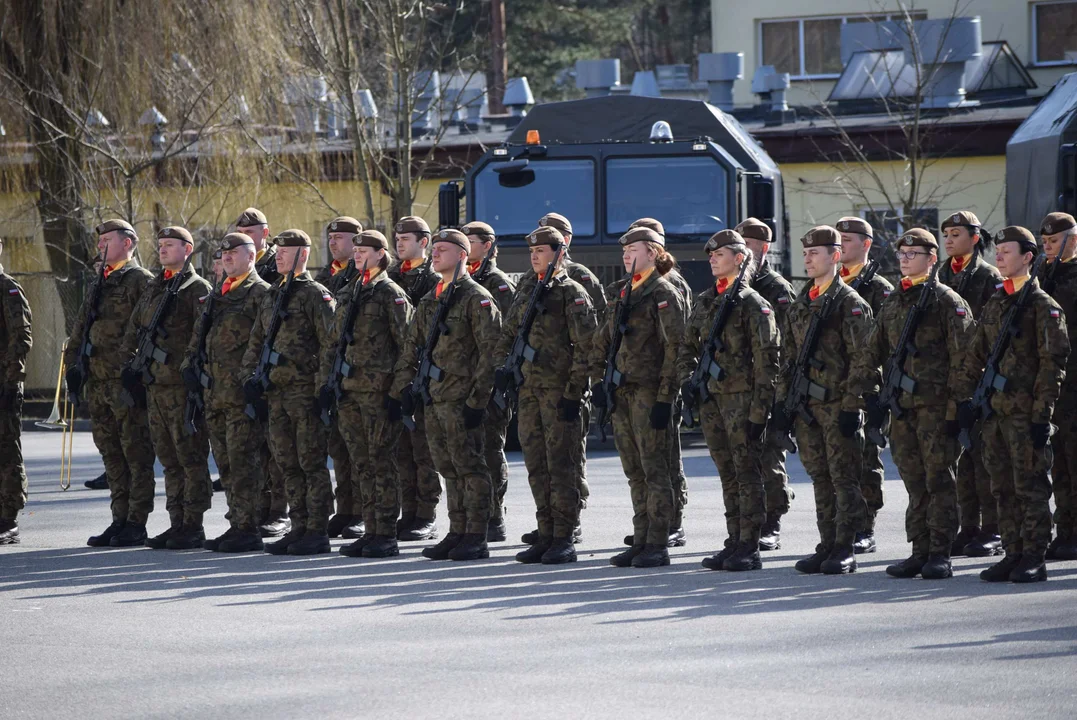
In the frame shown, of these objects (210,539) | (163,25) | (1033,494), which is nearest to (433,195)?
(163,25)

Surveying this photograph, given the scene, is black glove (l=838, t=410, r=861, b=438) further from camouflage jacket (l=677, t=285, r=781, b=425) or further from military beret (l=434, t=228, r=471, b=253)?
military beret (l=434, t=228, r=471, b=253)

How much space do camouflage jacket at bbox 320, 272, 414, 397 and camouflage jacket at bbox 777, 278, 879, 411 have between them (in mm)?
2438

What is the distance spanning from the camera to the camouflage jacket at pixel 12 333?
10961 mm

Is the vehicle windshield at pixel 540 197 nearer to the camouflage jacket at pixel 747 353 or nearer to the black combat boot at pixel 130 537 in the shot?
the black combat boot at pixel 130 537

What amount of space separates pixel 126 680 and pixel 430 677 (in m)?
1.24

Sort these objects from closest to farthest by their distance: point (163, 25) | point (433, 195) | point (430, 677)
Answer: point (430, 677), point (163, 25), point (433, 195)

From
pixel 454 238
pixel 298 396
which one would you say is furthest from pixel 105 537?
pixel 454 238

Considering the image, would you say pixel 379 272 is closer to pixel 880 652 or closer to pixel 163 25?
pixel 880 652

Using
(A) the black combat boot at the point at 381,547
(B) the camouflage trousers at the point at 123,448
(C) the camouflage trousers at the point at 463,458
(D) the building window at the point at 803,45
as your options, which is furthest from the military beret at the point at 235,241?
(D) the building window at the point at 803,45

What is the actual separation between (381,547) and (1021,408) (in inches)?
149

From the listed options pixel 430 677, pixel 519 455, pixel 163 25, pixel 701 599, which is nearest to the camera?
pixel 430 677

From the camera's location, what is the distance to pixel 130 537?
1082 centimetres

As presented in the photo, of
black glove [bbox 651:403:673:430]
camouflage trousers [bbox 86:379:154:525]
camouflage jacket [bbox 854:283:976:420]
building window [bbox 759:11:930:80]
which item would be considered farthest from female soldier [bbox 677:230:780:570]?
building window [bbox 759:11:930:80]

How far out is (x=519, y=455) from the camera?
17094 millimetres
